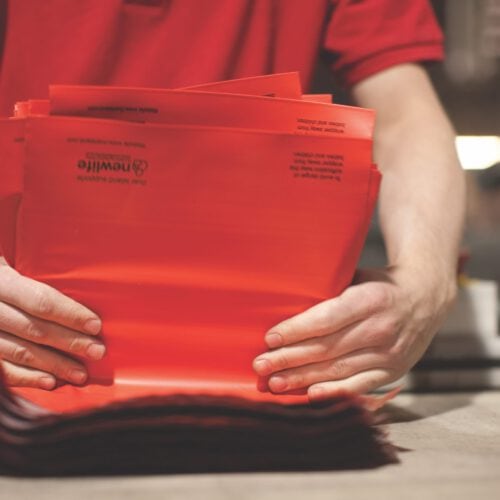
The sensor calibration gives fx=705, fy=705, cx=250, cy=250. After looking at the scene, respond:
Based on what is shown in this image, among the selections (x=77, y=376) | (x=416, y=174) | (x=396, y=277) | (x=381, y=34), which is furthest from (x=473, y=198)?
(x=77, y=376)

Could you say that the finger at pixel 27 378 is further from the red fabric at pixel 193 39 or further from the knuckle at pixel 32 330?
the red fabric at pixel 193 39

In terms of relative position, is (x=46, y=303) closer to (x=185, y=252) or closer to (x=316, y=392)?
(x=185, y=252)

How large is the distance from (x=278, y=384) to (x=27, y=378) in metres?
0.21

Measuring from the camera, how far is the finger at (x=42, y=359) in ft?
1.94

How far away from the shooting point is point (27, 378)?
0.59 m

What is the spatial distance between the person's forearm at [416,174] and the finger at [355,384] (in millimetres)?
124

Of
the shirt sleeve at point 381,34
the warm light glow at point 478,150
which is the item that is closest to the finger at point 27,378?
Answer: the shirt sleeve at point 381,34

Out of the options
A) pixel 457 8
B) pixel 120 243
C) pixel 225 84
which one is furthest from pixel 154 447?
pixel 457 8

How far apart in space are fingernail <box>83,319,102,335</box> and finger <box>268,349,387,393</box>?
6.0 inches

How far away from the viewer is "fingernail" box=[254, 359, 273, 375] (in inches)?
23.3

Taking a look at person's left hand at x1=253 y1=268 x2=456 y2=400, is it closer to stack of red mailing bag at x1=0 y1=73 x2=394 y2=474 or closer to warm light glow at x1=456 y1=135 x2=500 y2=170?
stack of red mailing bag at x1=0 y1=73 x2=394 y2=474

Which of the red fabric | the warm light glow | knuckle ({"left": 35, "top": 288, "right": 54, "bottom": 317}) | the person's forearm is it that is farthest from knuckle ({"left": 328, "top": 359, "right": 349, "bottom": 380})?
the warm light glow

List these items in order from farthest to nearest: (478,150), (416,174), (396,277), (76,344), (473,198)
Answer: (478,150)
(473,198)
(416,174)
(396,277)
(76,344)

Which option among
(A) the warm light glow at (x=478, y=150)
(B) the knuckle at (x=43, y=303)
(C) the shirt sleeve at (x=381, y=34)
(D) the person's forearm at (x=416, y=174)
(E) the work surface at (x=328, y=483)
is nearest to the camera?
(E) the work surface at (x=328, y=483)
